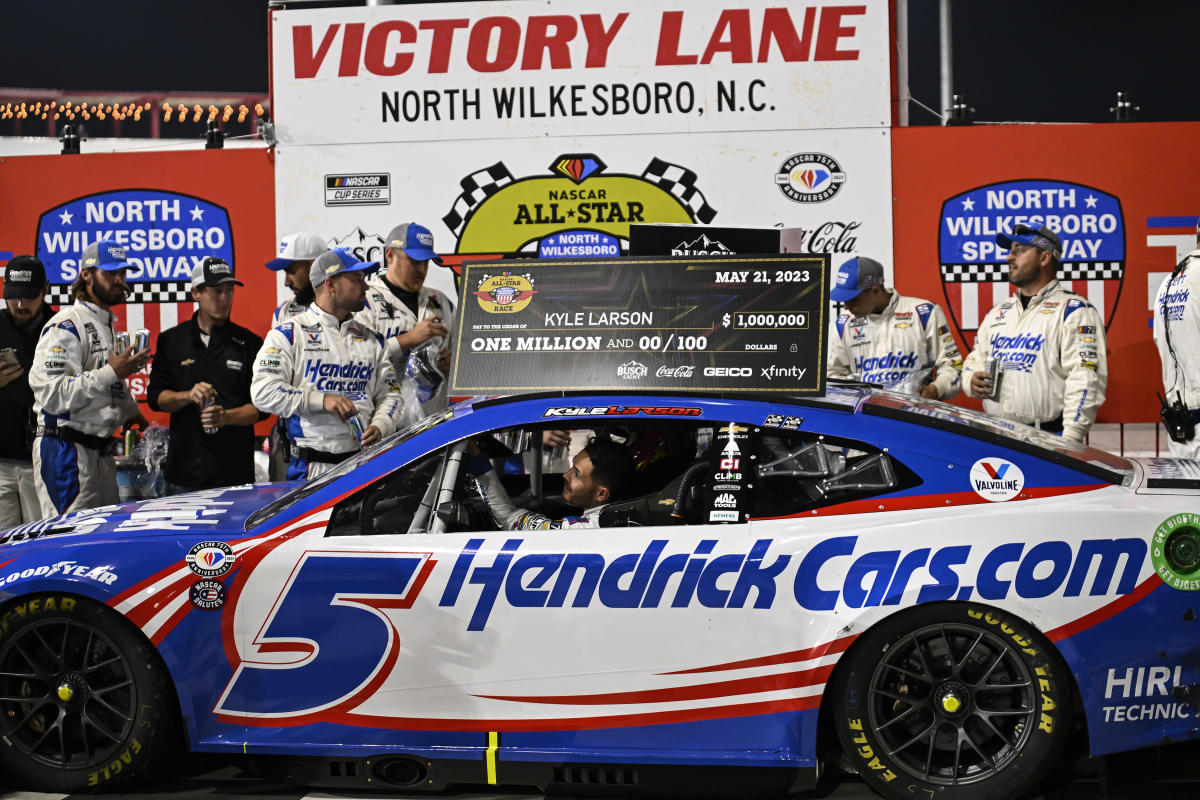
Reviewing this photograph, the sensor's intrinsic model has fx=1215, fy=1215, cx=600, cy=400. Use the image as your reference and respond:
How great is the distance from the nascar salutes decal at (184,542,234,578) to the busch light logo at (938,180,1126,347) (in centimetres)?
448

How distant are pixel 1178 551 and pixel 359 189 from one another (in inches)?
194

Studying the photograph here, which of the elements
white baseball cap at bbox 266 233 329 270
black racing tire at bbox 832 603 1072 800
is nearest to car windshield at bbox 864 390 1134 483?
black racing tire at bbox 832 603 1072 800

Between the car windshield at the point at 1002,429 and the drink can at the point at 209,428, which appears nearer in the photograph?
the car windshield at the point at 1002,429

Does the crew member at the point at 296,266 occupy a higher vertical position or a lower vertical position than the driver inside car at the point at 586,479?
higher

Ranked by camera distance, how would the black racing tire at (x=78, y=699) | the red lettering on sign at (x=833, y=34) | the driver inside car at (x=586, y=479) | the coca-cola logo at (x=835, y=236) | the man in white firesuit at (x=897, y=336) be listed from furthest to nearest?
the coca-cola logo at (x=835, y=236)
the red lettering on sign at (x=833, y=34)
the man in white firesuit at (x=897, y=336)
the driver inside car at (x=586, y=479)
the black racing tire at (x=78, y=699)

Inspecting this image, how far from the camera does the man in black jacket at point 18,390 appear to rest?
6.25 m

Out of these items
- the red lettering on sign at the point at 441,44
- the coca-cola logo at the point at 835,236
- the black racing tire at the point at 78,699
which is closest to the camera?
the black racing tire at the point at 78,699

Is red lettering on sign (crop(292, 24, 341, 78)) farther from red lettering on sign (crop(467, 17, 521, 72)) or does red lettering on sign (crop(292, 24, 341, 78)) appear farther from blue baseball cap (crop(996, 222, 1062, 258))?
blue baseball cap (crop(996, 222, 1062, 258))

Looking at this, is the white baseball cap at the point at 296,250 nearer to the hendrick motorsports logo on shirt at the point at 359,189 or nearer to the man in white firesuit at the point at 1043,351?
the hendrick motorsports logo on shirt at the point at 359,189

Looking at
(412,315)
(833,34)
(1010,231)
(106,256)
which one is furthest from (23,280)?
(1010,231)

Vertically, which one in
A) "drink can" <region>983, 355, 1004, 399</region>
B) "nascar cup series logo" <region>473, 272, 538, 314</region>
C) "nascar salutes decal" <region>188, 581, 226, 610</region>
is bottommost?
"nascar salutes decal" <region>188, 581, 226, 610</region>

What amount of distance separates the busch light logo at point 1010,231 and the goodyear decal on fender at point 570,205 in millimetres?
1389

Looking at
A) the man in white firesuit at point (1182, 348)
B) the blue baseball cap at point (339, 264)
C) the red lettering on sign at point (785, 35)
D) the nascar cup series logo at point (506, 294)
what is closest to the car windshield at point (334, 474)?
the nascar cup series logo at point (506, 294)

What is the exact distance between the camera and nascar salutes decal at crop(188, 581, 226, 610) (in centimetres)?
376
